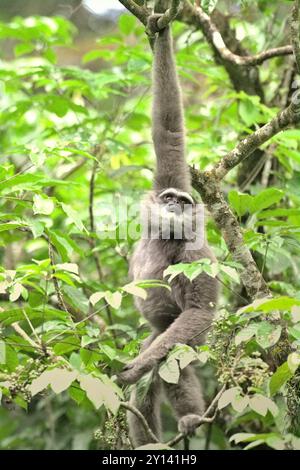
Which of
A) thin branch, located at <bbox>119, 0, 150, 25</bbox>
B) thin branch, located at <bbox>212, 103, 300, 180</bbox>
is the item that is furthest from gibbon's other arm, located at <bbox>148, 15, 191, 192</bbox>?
thin branch, located at <bbox>212, 103, 300, 180</bbox>

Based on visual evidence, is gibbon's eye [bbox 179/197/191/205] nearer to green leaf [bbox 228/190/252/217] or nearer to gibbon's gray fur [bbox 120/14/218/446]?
gibbon's gray fur [bbox 120/14/218/446]

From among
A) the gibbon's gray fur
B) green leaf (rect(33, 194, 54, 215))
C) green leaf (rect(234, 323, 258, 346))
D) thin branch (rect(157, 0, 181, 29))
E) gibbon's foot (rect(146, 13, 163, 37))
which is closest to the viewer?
green leaf (rect(234, 323, 258, 346))

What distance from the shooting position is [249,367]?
12.8 ft

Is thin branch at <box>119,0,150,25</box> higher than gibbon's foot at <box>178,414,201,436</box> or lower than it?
higher

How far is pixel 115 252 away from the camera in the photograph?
8016 mm

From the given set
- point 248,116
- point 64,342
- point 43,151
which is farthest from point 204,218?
point 64,342

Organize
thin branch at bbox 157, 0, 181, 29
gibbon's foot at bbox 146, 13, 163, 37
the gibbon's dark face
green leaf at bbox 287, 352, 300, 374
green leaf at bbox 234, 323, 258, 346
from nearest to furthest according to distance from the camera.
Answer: green leaf at bbox 287, 352, 300, 374, green leaf at bbox 234, 323, 258, 346, thin branch at bbox 157, 0, 181, 29, gibbon's foot at bbox 146, 13, 163, 37, the gibbon's dark face

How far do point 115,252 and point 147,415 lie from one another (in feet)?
7.85

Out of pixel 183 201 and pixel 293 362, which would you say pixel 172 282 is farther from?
pixel 293 362

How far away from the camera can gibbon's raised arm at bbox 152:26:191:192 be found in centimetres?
582

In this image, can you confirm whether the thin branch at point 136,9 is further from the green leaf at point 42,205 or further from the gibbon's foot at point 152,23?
the green leaf at point 42,205

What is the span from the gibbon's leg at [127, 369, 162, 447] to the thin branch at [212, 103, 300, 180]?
2001 millimetres

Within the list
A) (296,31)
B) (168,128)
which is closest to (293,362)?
(296,31)
